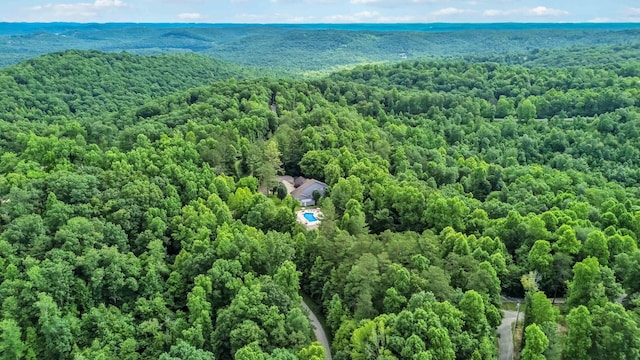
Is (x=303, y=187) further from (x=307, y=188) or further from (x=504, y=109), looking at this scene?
(x=504, y=109)

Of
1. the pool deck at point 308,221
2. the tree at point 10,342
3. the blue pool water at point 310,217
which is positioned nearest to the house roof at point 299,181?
the pool deck at point 308,221

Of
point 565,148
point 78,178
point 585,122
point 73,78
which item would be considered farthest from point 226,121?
point 73,78

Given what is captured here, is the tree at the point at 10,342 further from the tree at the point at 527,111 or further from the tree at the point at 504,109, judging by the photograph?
the tree at the point at 504,109

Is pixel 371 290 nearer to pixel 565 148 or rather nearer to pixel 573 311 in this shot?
pixel 573 311

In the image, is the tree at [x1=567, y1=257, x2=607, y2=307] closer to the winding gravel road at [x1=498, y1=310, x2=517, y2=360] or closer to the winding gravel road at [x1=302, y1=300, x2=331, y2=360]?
the winding gravel road at [x1=498, y1=310, x2=517, y2=360]

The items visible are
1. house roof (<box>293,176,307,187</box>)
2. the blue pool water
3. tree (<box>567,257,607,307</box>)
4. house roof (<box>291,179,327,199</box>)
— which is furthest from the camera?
house roof (<box>293,176,307,187</box>)

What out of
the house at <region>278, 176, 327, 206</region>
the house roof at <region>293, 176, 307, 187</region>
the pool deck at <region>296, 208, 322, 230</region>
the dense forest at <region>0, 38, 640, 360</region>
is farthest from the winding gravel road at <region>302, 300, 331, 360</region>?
the house roof at <region>293, 176, 307, 187</region>
